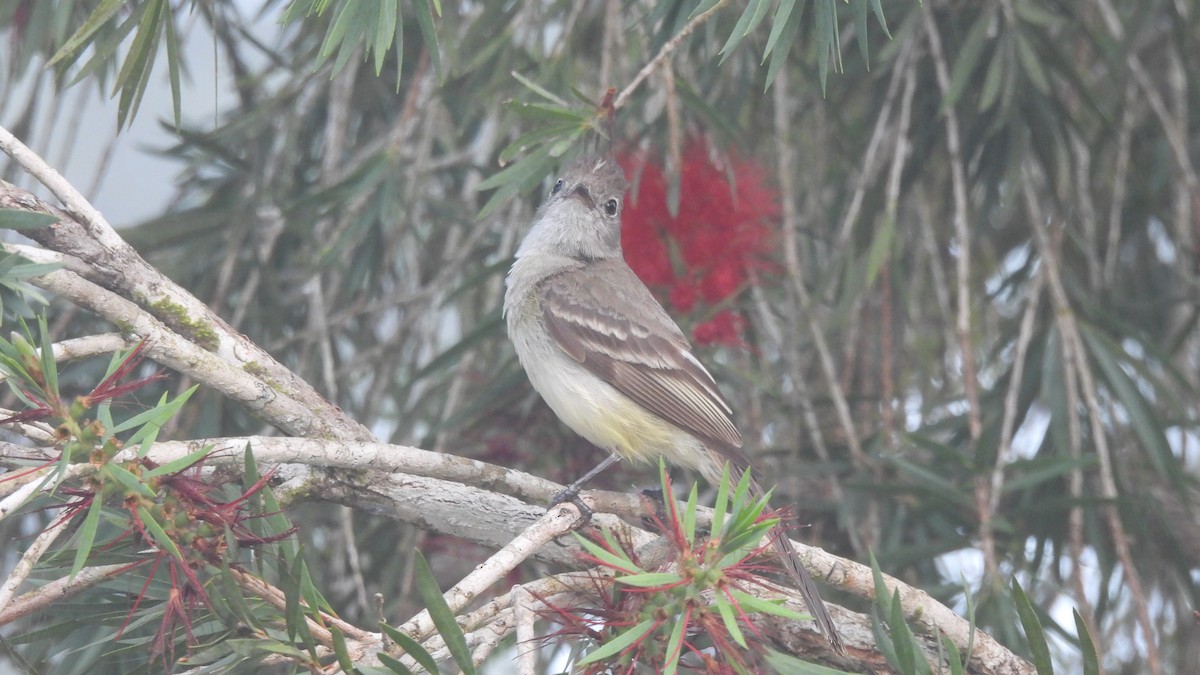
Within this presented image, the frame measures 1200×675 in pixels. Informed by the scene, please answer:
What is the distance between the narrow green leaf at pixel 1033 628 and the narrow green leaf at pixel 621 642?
0.68 meters

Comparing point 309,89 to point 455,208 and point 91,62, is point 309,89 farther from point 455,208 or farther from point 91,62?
point 91,62

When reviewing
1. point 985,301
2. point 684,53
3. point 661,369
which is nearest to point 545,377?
point 661,369

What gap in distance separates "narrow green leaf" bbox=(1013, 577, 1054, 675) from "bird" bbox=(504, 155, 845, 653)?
122 centimetres

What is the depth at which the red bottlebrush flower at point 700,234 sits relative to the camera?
4465 millimetres

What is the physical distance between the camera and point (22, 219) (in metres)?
2.34

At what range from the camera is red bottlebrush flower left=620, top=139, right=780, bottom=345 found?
4.46 m

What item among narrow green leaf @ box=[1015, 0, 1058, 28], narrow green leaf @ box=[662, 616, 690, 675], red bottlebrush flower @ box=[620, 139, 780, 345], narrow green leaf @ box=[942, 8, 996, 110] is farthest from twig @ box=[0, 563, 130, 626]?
narrow green leaf @ box=[1015, 0, 1058, 28]

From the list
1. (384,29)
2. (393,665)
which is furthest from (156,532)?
(384,29)

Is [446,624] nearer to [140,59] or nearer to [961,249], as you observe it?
[140,59]

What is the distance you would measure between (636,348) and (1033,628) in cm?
202

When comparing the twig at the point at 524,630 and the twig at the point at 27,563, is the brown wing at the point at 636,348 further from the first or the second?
the twig at the point at 27,563

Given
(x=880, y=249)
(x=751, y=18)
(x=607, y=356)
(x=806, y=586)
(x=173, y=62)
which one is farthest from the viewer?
(x=880, y=249)

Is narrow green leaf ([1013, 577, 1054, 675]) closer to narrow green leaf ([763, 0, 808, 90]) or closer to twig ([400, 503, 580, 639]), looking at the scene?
twig ([400, 503, 580, 639])

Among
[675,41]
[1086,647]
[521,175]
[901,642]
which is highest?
[675,41]
